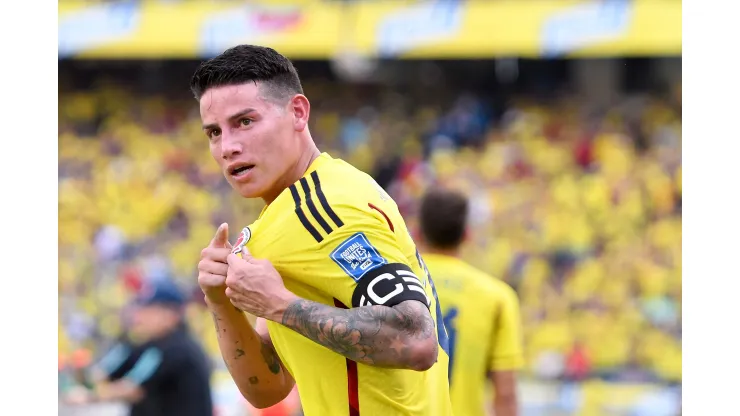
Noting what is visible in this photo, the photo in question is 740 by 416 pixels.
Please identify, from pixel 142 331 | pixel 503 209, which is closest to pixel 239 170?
pixel 142 331

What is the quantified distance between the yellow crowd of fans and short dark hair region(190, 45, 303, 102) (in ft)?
32.4

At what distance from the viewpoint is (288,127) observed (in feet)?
11.1

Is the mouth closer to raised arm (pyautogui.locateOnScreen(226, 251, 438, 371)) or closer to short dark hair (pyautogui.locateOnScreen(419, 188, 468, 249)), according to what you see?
raised arm (pyautogui.locateOnScreen(226, 251, 438, 371))

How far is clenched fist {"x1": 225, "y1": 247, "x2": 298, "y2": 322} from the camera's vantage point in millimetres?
3053

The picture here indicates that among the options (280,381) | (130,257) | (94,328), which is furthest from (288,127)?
(130,257)

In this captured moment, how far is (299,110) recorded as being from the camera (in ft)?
11.3

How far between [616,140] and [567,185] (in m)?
1.17

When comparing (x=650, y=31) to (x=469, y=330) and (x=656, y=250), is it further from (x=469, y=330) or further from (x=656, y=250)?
(x=469, y=330)

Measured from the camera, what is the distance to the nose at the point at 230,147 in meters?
3.27

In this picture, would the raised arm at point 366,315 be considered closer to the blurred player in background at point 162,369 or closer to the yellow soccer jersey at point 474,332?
the yellow soccer jersey at point 474,332

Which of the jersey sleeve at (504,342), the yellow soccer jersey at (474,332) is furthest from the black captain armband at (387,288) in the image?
the jersey sleeve at (504,342)

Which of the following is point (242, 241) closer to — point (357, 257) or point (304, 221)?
point (304, 221)

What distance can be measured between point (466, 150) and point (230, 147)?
42.9 ft

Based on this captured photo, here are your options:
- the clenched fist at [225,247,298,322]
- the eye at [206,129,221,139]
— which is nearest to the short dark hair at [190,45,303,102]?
the eye at [206,129,221,139]
